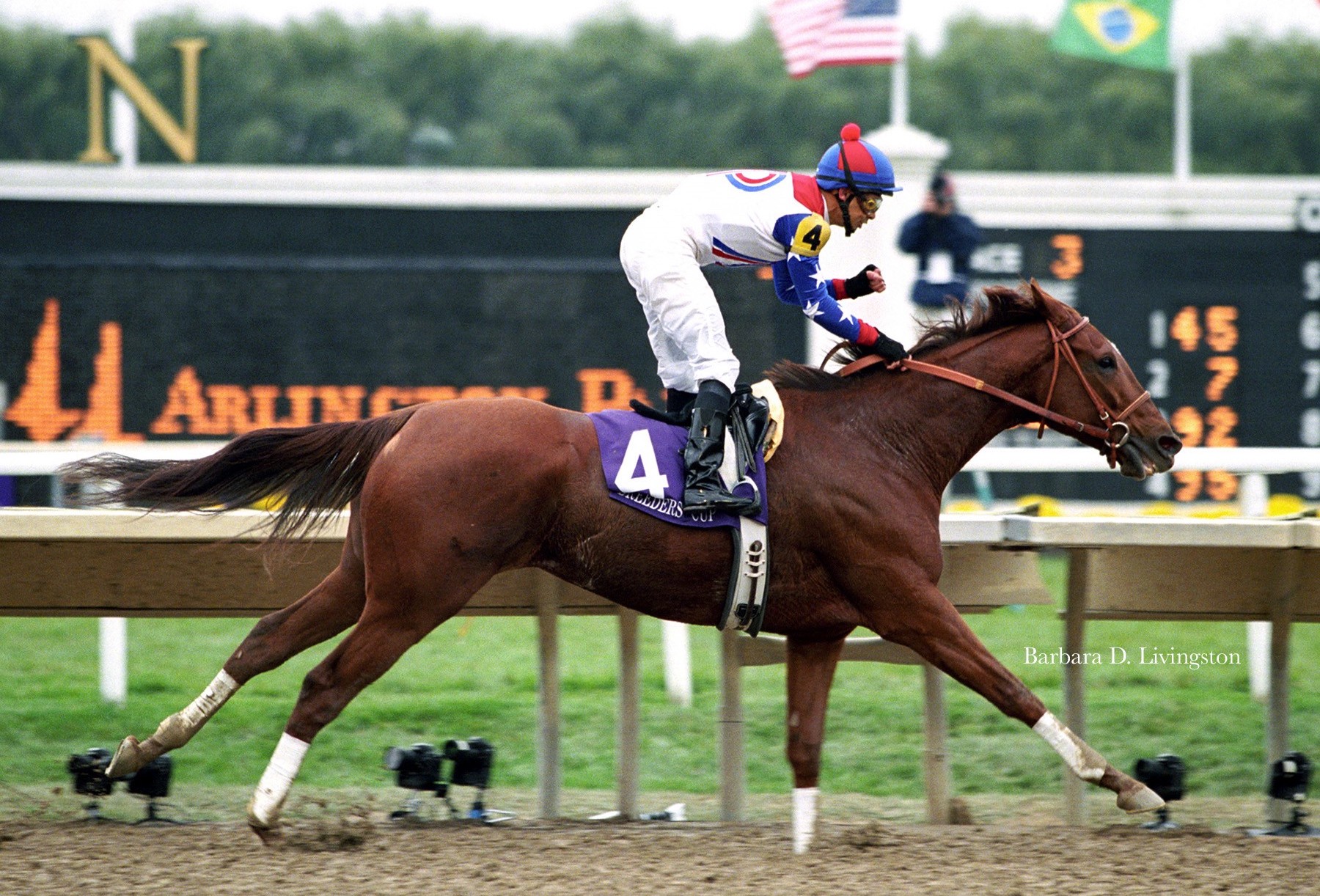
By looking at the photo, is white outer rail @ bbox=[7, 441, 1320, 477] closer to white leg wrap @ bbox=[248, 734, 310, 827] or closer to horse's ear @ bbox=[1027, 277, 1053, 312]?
horse's ear @ bbox=[1027, 277, 1053, 312]

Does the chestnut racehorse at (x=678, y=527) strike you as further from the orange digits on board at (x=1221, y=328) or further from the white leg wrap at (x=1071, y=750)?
the orange digits on board at (x=1221, y=328)

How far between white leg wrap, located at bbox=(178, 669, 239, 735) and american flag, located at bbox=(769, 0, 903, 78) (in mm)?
5814

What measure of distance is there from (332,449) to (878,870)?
5.97 ft

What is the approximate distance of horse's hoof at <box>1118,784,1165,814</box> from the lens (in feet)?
13.5

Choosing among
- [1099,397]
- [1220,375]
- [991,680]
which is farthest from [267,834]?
[1220,375]

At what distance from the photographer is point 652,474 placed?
4109 mm

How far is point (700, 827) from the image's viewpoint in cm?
466

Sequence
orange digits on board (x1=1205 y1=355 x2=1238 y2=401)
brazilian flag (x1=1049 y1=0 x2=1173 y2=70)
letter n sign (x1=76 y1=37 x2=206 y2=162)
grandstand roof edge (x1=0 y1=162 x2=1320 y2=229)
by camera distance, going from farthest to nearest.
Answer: brazilian flag (x1=1049 y1=0 x2=1173 y2=70) → letter n sign (x1=76 y1=37 x2=206 y2=162) → grandstand roof edge (x1=0 y1=162 x2=1320 y2=229) → orange digits on board (x1=1205 y1=355 x2=1238 y2=401)

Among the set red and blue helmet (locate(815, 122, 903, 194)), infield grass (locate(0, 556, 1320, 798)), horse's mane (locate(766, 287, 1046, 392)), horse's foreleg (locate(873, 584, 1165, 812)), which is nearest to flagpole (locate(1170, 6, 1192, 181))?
infield grass (locate(0, 556, 1320, 798))

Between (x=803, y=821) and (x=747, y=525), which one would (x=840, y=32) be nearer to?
(x=747, y=525)

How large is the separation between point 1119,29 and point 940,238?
5.07m

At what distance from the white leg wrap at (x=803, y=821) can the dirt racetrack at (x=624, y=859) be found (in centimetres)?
5

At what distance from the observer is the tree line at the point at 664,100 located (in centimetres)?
3284

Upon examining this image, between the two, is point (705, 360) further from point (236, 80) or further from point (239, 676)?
point (236, 80)
